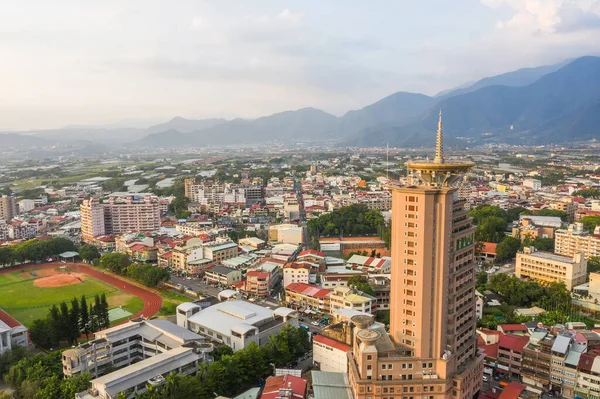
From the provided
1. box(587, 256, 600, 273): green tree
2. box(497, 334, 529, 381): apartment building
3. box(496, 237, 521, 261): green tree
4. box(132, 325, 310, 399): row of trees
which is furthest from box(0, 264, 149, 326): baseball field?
box(587, 256, 600, 273): green tree

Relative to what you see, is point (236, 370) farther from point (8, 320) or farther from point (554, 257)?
point (554, 257)

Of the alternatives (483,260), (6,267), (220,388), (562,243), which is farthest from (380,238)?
(6,267)

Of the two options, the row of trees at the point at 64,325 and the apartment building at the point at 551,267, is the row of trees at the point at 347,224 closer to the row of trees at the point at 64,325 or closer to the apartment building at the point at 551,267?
the apartment building at the point at 551,267

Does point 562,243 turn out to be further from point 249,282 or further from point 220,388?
point 220,388

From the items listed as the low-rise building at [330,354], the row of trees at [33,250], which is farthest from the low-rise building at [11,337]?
the row of trees at [33,250]

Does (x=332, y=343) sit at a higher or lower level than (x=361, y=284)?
lower

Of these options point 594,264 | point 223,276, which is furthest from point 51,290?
point 594,264
